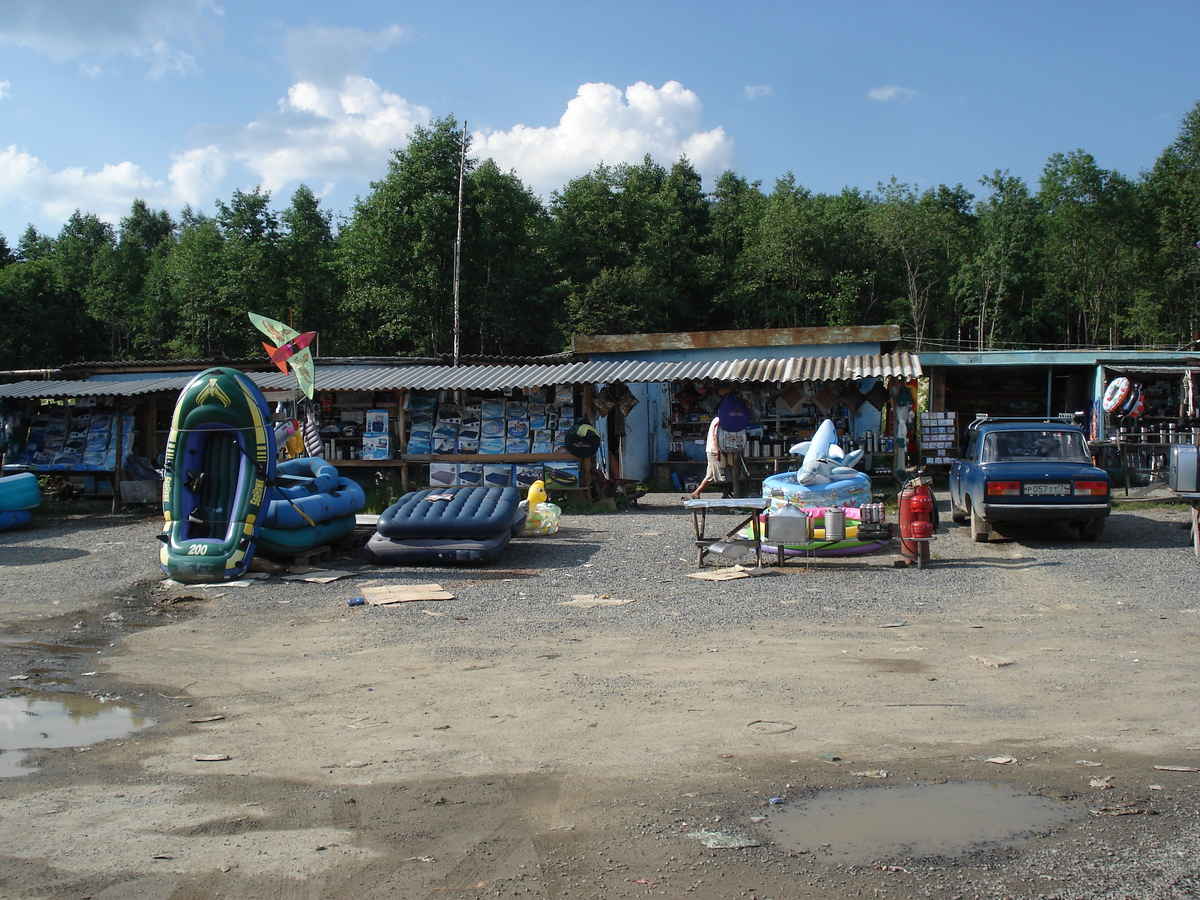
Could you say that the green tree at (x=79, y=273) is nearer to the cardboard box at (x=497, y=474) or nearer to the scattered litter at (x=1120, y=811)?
the cardboard box at (x=497, y=474)

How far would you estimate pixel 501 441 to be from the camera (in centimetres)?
1866

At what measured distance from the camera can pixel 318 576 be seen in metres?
11.4

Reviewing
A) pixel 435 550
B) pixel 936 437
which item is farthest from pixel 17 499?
pixel 936 437

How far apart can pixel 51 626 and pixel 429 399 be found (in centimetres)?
1052

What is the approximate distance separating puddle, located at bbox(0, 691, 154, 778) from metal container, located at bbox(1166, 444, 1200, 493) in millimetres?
11653

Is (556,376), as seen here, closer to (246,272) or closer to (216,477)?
(216,477)

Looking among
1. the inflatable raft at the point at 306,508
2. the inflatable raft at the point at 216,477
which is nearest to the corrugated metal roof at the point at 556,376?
the inflatable raft at the point at 306,508

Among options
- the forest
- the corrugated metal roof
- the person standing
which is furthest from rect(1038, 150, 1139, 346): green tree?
the person standing

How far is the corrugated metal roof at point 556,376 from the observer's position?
58.6 ft

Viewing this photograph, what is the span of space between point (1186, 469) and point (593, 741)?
9536 millimetres

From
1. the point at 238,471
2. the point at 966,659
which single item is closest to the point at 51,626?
the point at 238,471

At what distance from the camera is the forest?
34.5 meters

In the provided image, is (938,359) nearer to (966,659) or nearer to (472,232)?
(966,659)

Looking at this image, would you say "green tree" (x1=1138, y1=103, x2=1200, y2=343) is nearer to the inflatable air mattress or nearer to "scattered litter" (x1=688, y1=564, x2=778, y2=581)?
"scattered litter" (x1=688, y1=564, x2=778, y2=581)
